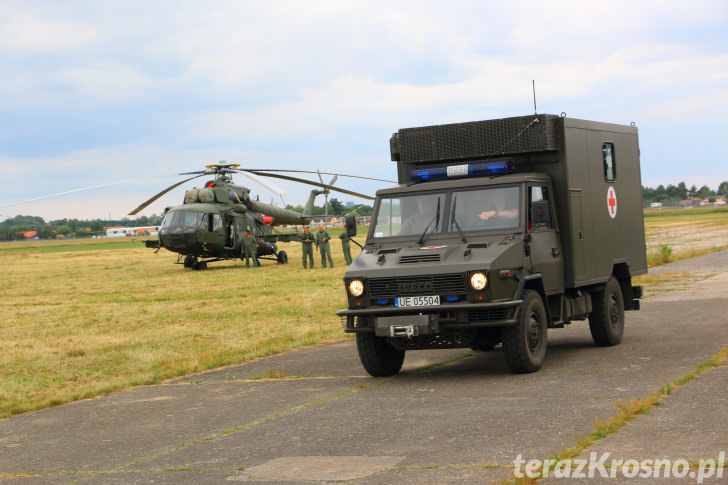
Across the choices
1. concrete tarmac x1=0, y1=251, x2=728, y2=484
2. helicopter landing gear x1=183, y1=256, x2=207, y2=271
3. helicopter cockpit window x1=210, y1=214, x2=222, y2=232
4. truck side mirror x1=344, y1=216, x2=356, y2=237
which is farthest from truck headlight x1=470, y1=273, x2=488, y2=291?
helicopter landing gear x1=183, y1=256, x2=207, y2=271

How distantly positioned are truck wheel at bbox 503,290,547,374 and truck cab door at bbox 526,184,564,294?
0.35 metres

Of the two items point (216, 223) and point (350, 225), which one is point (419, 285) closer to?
point (350, 225)

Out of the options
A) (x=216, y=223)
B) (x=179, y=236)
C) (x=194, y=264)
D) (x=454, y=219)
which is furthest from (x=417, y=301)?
(x=194, y=264)

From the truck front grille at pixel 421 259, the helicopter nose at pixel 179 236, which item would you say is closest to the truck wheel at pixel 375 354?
the truck front grille at pixel 421 259

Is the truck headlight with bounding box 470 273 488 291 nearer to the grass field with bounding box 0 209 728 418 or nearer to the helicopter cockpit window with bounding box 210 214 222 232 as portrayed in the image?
the grass field with bounding box 0 209 728 418

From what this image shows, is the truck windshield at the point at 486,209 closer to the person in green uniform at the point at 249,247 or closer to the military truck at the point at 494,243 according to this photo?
the military truck at the point at 494,243

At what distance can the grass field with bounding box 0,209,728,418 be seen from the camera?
1162 centimetres

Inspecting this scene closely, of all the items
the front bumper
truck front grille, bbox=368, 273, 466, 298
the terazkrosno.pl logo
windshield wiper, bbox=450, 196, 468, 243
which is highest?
windshield wiper, bbox=450, 196, 468, 243

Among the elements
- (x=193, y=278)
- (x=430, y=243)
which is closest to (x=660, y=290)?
(x=430, y=243)

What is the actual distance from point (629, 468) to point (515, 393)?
293cm

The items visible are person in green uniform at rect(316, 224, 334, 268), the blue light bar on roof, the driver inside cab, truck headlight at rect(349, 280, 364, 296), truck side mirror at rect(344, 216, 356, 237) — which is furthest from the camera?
person in green uniform at rect(316, 224, 334, 268)

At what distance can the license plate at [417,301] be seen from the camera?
30.0 feet

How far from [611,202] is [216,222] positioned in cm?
2505

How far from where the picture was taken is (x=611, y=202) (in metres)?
11.8
